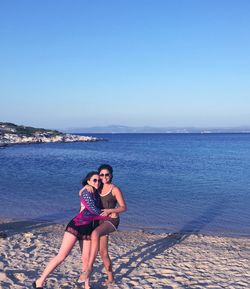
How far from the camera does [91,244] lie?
19.7 feet

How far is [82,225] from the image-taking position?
19.5 ft

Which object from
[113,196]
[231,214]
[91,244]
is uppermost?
[113,196]

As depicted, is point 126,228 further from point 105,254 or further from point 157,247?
point 105,254

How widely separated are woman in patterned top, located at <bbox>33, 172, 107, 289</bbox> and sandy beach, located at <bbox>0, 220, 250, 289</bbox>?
84 cm

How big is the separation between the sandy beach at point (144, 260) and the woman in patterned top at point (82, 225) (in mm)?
842

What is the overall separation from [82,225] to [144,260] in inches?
121

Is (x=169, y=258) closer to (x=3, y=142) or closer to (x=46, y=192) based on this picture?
(x=46, y=192)

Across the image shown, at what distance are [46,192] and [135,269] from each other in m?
13.7

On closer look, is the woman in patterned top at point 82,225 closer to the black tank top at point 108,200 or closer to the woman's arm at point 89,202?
the woman's arm at point 89,202

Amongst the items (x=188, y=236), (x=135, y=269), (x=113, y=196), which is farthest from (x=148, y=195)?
(x=113, y=196)

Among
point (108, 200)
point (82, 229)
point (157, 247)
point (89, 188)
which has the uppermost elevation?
point (89, 188)

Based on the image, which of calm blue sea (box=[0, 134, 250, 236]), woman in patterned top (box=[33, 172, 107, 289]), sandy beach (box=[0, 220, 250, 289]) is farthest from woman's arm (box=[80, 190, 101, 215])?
calm blue sea (box=[0, 134, 250, 236])

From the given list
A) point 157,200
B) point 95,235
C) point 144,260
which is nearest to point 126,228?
point 144,260

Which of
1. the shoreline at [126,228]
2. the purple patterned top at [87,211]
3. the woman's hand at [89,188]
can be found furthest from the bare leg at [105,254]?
the shoreline at [126,228]
